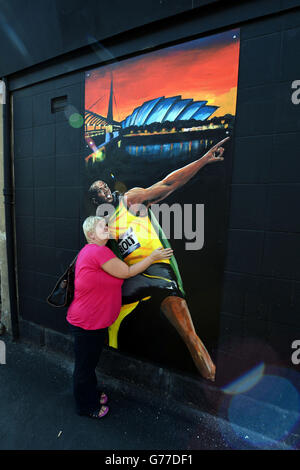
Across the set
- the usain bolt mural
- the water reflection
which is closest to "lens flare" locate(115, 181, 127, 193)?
the usain bolt mural

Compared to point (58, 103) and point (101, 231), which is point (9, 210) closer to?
point (58, 103)

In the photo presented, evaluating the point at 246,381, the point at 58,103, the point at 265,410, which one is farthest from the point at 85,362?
the point at 58,103

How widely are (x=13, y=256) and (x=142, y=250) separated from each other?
90.2 inches

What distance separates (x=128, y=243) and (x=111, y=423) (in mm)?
1725

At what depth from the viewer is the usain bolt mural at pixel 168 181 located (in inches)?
89.4

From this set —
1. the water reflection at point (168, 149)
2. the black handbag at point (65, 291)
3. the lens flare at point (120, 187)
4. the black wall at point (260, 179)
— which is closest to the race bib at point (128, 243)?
the lens flare at point (120, 187)

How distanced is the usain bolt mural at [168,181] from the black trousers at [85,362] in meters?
0.54

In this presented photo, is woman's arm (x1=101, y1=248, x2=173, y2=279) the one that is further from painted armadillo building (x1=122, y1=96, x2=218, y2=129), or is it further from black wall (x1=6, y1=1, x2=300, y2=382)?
painted armadillo building (x1=122, y1=96, x2=218, y2=129)

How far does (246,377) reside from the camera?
7.62 feet

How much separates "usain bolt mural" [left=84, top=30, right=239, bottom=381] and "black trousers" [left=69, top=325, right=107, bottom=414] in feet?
1.76

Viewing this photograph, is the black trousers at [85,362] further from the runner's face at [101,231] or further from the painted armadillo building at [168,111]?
the painted armadillo building at [168,111]

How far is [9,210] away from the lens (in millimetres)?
3664
